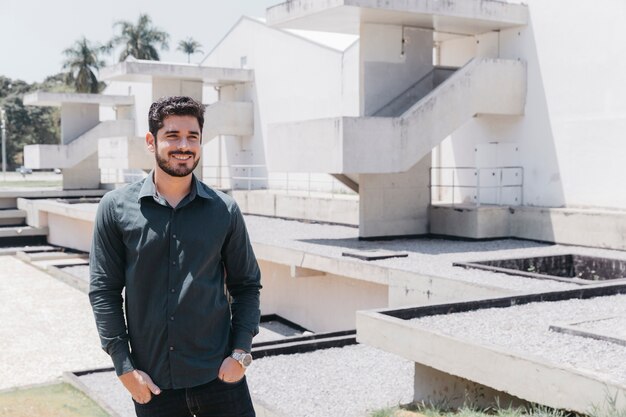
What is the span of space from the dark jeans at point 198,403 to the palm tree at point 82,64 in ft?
167

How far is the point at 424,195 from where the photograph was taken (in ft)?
56.6

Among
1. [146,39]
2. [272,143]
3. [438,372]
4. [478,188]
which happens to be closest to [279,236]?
[272,143]

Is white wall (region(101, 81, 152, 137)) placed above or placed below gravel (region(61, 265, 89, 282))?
above

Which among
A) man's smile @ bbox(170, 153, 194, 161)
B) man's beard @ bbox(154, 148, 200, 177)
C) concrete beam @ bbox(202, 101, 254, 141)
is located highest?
concrete beam @ bbox(202, 101, 254, 141)

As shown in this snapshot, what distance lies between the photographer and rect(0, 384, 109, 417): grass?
9.07 m

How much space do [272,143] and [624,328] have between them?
1018cm

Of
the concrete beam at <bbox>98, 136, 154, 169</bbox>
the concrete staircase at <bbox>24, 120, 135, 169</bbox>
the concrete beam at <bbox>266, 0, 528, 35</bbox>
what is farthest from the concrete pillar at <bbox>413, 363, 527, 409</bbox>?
the concrete staircase at <bbox>24, 120, 135, 169</bbox>

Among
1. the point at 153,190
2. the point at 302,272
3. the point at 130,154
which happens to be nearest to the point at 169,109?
the point at 153,190

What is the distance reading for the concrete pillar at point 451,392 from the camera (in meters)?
6.95

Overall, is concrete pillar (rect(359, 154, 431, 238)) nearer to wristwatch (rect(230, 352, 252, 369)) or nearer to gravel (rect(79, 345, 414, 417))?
gravel (rect(79, 345, 414, 417))

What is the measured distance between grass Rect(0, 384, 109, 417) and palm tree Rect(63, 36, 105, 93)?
43.8 metres

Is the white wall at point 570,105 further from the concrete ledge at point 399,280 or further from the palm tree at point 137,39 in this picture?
the palm tree at point 137,39

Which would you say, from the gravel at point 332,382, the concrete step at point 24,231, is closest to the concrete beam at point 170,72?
the concrete step at point 24,231

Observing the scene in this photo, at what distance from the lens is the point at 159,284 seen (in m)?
3.16
